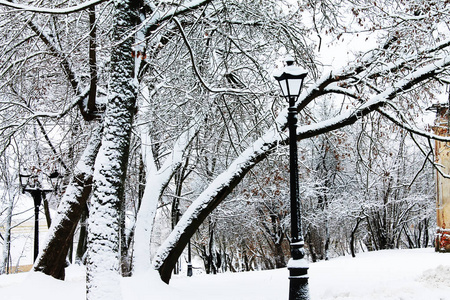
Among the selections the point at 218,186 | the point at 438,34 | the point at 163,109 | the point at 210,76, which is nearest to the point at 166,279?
the point at 218,186

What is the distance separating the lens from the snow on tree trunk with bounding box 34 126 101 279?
901cm

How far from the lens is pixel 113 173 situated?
595 cm

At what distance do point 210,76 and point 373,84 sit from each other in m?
3.47

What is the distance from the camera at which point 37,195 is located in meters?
12.7

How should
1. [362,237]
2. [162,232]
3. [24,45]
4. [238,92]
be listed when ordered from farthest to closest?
[162,232] < [362,237] < [24,45] < [238,92]

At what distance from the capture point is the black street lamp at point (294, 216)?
252 inches

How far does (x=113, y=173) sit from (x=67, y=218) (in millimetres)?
3692

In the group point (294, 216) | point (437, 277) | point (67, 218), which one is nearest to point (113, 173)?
point (294, 216)

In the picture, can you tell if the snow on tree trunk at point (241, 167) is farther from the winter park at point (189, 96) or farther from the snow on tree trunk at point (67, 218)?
the snow on tree trunk at point (67, 218)

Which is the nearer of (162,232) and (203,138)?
(203,138)

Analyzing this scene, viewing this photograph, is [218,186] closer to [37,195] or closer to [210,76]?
[210,76]

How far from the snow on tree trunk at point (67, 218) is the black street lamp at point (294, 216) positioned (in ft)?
14.4

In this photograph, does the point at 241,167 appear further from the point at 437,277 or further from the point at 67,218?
the point at 437,277

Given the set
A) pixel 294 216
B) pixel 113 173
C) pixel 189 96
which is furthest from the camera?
pixel 189 96
